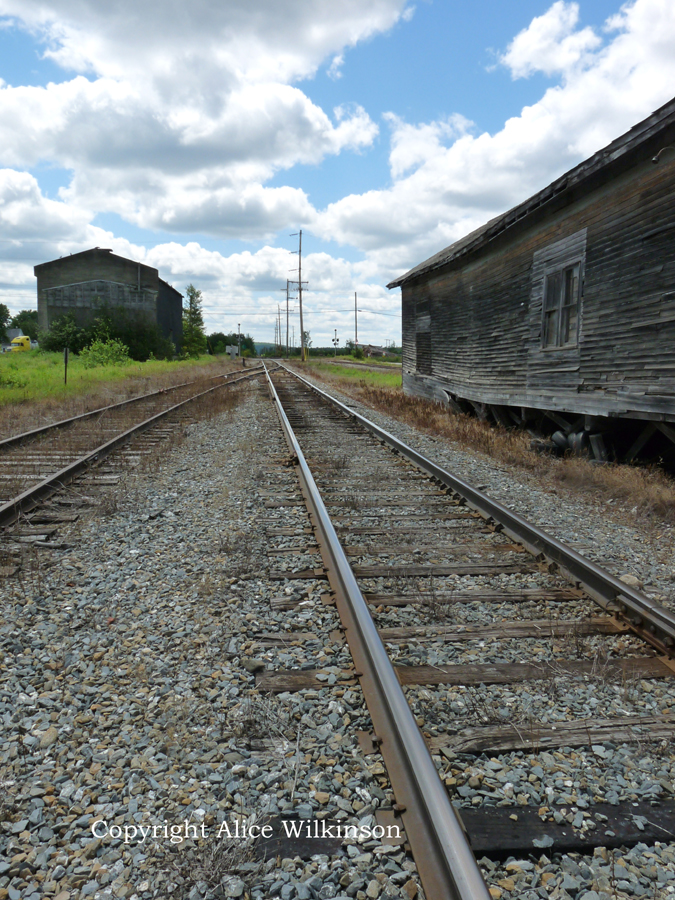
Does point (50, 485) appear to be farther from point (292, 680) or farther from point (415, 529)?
point (292, 680)

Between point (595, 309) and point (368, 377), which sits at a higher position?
point (595, 309)

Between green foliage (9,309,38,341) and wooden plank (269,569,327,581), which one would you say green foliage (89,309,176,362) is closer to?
wooden plank (269,569,327,581)

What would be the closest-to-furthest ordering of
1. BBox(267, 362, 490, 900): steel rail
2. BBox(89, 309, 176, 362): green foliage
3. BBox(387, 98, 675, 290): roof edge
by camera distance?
1. BBox(267, 362, 490, 900): steel rail
2. BBox(387, 98, 675, 290): roof edge
3. BBox(89, 309, 176, 362): green foliage

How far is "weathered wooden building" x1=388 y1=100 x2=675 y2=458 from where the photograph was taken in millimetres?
7902

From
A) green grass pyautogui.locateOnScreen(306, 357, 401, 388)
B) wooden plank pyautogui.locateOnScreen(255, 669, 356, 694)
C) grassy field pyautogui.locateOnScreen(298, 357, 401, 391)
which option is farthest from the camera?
green grass pyautogui.locateOnScreen(306, 357, 401, 388)

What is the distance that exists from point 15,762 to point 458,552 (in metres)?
3.25

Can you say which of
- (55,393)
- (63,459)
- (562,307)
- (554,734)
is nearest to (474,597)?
(554,734)

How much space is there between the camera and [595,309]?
9.49 meters

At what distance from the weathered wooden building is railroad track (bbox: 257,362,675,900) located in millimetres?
4438

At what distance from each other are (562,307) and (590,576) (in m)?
7.93

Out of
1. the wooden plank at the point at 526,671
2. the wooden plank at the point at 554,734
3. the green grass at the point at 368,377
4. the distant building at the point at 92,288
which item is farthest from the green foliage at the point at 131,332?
the wooden plank at the point at 554,734

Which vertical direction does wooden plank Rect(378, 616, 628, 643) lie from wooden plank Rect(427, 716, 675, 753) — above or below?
above

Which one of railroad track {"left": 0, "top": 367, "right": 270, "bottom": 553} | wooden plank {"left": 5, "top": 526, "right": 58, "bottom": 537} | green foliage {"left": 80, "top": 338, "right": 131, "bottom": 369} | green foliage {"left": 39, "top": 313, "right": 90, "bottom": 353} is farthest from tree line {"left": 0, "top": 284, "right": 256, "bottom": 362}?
wooden plank {"left": 5, "top": 526, "right": 58, "bottom": 537}

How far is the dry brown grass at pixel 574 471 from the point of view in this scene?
6.35m
